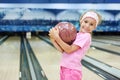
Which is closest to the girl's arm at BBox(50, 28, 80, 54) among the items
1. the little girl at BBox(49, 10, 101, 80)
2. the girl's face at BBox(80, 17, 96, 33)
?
the little girl at BBox(49, 10, 101, 80)

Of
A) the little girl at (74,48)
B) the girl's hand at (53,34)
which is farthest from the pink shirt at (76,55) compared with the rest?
the girl's hand at (53,34)

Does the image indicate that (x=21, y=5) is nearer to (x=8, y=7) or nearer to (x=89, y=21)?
(x=8, y=7)

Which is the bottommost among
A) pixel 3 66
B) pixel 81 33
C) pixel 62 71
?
pixel 3 66

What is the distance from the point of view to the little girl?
1.87 meters

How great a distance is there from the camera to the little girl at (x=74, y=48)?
1872 millimetres

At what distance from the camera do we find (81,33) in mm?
1935

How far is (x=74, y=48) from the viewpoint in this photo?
1.87 meters

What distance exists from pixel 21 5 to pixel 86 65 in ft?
21.4

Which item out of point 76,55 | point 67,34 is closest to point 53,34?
point 67,34

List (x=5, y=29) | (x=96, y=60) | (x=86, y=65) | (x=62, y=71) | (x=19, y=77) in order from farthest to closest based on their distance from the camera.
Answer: (x=5, y=29), (x=96, y=60), (x=86, y=65), (x=19, y=77), (x=62, y=71)

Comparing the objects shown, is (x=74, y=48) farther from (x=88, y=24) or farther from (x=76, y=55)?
(x=88, y=24)

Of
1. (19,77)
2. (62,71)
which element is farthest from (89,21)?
(19,77)

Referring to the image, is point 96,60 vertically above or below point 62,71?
below

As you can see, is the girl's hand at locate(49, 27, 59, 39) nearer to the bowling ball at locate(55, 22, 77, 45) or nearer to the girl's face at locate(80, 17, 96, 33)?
the bowling ball at locate(55, 22, 77, 45)
